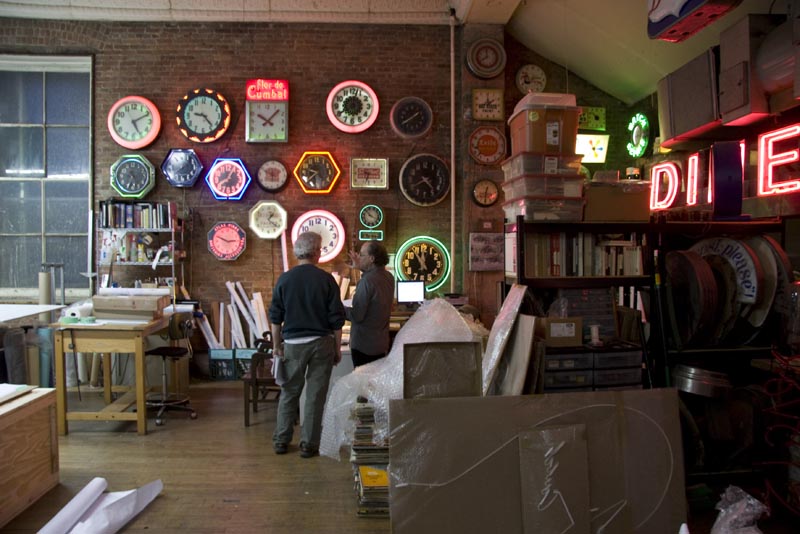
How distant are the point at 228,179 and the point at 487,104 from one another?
3.26 metres

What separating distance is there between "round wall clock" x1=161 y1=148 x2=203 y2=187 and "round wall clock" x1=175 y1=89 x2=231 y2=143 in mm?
248

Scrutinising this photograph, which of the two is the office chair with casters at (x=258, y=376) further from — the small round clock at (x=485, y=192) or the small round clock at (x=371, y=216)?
the small round clock at (x=485, y=192)

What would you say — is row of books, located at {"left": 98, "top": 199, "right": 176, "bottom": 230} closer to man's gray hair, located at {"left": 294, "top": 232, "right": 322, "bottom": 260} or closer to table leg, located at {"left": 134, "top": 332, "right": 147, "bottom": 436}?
table leg, located at {"left": 134, "top": 332, "right": 147, "bottom": 436}

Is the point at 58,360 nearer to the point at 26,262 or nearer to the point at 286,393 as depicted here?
the point at 286,393

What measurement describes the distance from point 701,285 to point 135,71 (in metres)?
6.51

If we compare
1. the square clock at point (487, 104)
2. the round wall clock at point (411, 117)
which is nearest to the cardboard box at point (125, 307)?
the round wall clock at point (411, 117)

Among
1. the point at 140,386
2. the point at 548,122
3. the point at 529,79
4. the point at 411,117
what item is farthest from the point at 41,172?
the point at 548,122

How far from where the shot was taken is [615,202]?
362 cm

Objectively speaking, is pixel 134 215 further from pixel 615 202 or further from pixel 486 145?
pixel 615 202

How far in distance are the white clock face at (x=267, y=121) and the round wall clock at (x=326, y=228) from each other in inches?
39.6

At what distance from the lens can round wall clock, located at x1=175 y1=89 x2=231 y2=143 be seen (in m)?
6.63

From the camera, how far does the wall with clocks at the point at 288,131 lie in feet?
21.8

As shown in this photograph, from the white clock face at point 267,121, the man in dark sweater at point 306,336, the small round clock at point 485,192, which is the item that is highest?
the white clock face at point 267,121

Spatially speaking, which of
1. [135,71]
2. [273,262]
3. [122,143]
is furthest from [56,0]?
[273,262]
